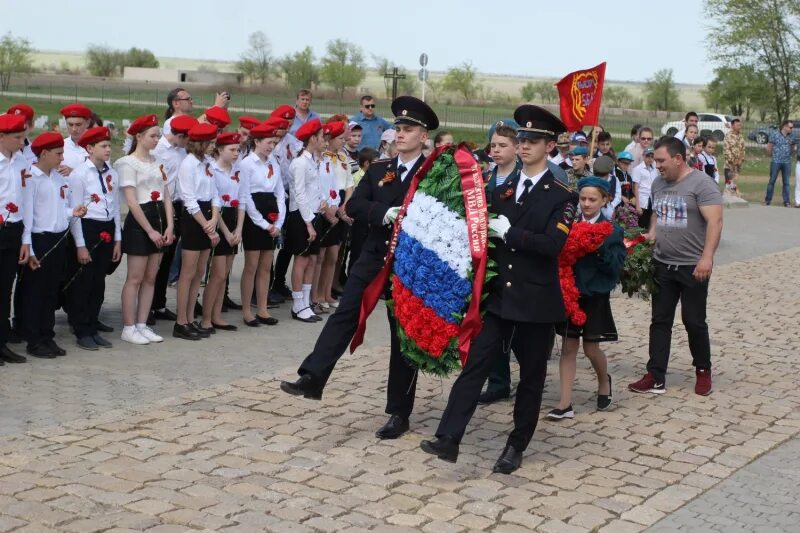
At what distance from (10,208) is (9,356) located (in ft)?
3.90

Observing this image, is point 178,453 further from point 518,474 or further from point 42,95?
point 42,95

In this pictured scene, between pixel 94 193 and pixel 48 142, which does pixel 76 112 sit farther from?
pixel 48 142

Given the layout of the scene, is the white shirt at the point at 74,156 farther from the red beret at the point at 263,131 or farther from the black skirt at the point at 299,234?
the black skirt at the point at 299,234

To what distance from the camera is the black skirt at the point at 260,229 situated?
452 inches

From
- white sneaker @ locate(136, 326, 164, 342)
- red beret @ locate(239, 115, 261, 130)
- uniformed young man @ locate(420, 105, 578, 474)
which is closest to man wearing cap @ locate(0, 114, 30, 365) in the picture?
white sneaker @ locate(136, 326, 164, 342)

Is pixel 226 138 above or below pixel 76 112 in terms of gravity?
below

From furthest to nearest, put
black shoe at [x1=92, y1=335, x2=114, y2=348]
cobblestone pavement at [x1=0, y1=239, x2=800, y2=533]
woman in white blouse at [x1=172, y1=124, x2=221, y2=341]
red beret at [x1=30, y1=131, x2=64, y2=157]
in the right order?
woman in white blouse at [x1=172, y1=124, x2=221, y2=341] → black shoe at [x1=92, y1=335, x2=114, y2=348] → red beret at [x1=30, y1=131, x2=64, y2=157] → cobblestone pavement at [x1=0, y1=239, x2=800, y2=533]

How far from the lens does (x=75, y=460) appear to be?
23.2 feet

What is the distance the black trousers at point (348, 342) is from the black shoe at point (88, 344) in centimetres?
306

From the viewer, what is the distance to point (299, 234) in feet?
39.6

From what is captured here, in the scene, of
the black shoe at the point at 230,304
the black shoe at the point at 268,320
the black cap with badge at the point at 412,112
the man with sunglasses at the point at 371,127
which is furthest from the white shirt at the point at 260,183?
the man with sunglasses at the point at 371,127

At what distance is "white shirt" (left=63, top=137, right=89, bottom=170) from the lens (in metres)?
10.3

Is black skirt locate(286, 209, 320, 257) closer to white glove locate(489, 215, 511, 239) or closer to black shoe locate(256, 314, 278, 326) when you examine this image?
black shoe locate(256, 314, 278, 326)

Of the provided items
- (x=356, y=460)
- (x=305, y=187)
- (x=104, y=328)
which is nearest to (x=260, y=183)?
(x=305, y=187)
